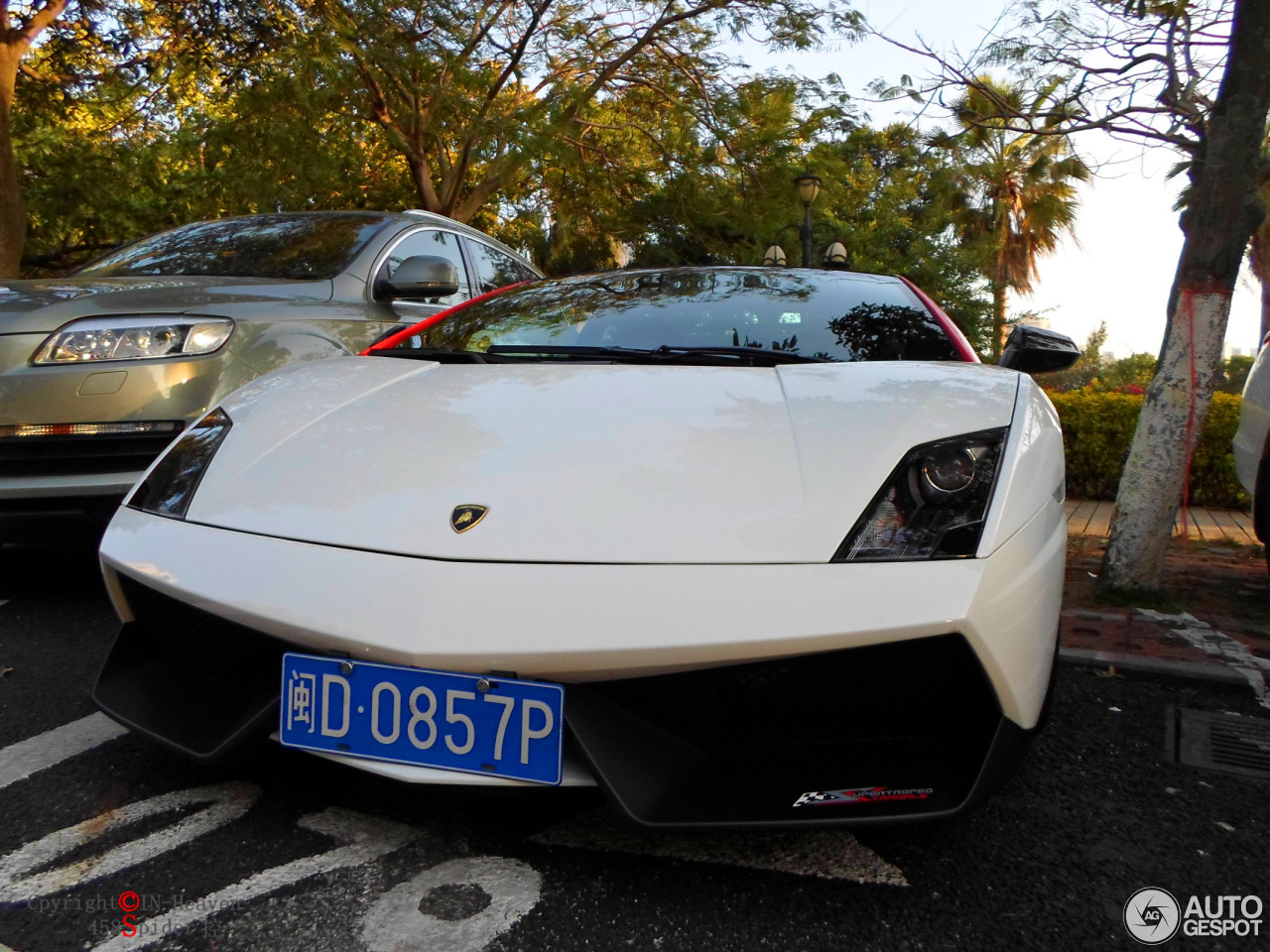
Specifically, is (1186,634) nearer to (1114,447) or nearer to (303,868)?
(303,868)

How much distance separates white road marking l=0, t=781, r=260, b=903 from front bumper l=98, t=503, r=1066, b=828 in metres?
0.21

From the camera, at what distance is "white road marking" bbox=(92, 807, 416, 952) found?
1.34 metres

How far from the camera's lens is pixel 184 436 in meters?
2.08

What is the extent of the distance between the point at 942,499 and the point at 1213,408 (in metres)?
8.10

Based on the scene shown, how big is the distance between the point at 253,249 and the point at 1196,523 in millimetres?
6369

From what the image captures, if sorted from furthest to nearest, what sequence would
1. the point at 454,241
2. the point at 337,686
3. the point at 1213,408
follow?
1. the point at 1213,408
2. the point at 454,241
3. the point at 337,686

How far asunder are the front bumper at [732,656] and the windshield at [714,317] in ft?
2.98

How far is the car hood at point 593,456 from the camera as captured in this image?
4.92 feet

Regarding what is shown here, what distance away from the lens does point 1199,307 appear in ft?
12.2

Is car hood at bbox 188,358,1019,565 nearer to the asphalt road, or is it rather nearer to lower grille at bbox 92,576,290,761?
lower grille at bbox 92,576,290,761

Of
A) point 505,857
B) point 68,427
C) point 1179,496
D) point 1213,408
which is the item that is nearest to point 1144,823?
point 505,857

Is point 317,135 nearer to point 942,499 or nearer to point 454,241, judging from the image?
point 454,241

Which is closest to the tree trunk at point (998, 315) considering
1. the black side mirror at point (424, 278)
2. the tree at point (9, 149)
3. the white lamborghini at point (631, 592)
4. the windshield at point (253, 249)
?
the tree at point (9, 149)

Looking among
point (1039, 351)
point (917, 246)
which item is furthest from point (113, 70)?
point (917, 246)
